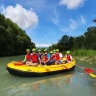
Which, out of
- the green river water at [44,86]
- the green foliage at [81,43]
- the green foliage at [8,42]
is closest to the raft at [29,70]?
the green river water at [44,86]

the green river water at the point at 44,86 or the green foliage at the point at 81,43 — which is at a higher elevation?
the green foliage at the point at 81,43

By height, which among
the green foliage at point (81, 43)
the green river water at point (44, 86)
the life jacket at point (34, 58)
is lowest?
the green river water at point (44, 86)

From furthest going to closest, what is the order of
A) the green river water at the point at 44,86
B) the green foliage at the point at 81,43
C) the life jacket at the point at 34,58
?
the green foliage at the point at 81,43
the life jacket at the point at 34,58
the green river water at the point at 44,86

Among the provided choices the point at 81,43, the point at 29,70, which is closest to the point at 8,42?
the point at 81,43

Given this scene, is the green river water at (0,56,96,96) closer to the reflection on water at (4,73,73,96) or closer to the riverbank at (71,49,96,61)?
the reflection on water at (4,73,73,96)

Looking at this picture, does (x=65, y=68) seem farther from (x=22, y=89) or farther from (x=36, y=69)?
(x=22, y=89)

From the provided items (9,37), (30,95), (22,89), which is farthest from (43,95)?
(9,37)

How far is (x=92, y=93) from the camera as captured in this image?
12.4 meters

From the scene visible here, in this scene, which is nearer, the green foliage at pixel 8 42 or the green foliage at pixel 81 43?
the green foliage at pixel 81 43

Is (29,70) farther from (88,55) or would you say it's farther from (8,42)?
(8,42)

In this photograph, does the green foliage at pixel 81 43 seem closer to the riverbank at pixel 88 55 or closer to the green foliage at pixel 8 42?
the riverbank at pixel 88 55

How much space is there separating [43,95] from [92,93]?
2522 mm

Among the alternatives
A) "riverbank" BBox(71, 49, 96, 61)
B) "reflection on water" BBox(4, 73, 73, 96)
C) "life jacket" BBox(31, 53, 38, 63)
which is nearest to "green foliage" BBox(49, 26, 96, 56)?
"riverbank" BBox(71, 49, 96, 61)

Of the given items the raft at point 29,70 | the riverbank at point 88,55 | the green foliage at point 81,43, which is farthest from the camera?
the green foliage at point 81,43
